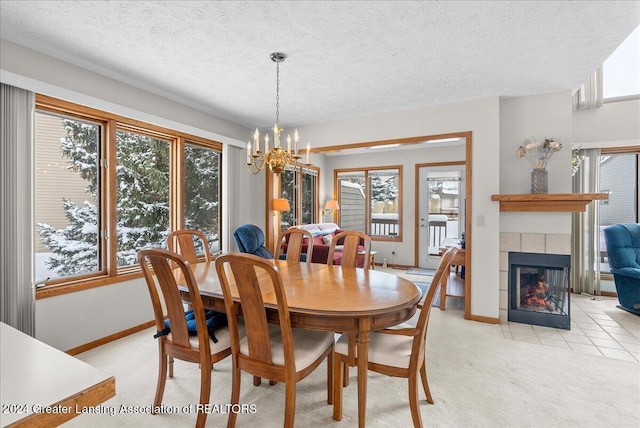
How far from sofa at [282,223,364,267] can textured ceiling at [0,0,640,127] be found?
2.23m

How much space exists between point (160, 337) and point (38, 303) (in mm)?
1312

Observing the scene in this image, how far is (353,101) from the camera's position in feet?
11.4

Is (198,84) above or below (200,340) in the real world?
above

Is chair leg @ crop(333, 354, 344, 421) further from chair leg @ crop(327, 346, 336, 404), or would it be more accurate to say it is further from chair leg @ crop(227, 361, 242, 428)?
chair leg @ crop(227, 361, 242, 428)

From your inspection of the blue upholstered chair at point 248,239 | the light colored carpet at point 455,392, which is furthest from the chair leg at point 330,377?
the blue upholstered chair at point 248,239

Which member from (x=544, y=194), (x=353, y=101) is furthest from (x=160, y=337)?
(x=544, y=194)

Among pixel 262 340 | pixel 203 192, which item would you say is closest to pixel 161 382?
pixel 262 340

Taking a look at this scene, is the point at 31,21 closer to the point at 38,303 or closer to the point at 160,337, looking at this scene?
the point at 38,303

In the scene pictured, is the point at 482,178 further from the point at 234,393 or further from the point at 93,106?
the point at 93,106

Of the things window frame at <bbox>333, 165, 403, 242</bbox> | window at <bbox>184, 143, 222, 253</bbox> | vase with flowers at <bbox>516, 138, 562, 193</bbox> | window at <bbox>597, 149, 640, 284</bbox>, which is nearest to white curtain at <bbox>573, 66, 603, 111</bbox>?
window at <bbox>597, 149, 640, 284</bbox>

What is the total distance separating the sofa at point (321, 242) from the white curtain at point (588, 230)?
10.6 feet

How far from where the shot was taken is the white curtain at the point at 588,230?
161 inches

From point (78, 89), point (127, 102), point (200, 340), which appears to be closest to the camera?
point (200, 340)

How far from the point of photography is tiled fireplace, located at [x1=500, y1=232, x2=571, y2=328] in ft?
10.5
